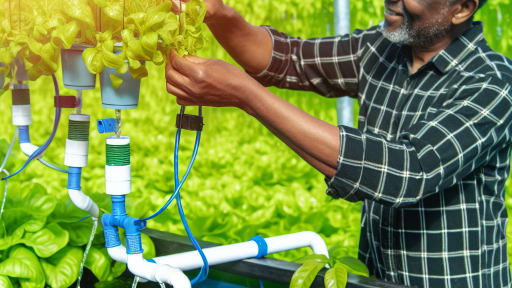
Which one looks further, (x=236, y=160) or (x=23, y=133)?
(x=236, y=160)

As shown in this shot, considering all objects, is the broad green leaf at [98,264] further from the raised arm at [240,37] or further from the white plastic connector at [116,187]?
the raised arm at [240,37]

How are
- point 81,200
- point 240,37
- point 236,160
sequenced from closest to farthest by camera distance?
1. point 81,200
2. point 240,37
3. point 236,160

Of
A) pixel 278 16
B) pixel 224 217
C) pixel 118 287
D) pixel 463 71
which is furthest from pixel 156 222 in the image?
pixel 463 71

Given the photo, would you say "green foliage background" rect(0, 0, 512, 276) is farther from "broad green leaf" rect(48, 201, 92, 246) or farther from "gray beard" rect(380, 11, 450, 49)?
"gray beard" rect(380, 11, 450, 49)

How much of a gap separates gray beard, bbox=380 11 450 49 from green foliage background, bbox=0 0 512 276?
95 centimetres

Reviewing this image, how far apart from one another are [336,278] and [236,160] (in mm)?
1632

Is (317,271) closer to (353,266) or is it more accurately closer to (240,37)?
(353,266)

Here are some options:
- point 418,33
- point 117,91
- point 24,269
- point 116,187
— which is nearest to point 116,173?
point 116,187

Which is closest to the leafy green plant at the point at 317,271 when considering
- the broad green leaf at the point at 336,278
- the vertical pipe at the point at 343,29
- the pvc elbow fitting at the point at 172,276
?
the broad green leaf at the point at 336,278

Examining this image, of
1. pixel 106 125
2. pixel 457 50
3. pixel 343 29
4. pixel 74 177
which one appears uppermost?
pixel 343 29

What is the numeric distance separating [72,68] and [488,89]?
2.66 ft

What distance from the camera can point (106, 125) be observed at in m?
0.84

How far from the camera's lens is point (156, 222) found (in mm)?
2184

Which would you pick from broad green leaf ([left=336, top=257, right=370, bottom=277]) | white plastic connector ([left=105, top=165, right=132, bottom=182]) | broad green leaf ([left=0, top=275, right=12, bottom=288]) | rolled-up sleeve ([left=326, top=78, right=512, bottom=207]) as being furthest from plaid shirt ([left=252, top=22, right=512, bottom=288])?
broad green leaf ([left=0, top=275, right=12, bottom=288])
